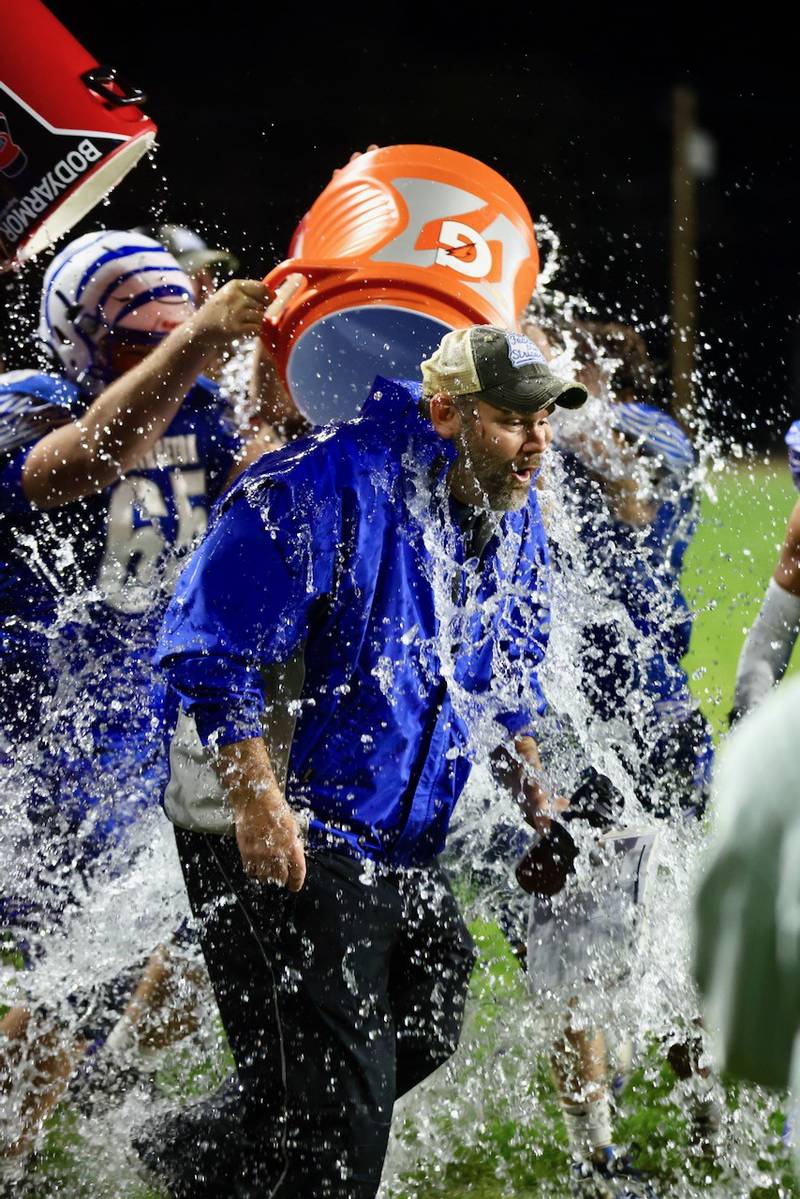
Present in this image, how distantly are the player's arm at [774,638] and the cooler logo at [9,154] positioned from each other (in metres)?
2.18

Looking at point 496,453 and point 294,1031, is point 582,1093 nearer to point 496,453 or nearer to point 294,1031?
point 294,1031

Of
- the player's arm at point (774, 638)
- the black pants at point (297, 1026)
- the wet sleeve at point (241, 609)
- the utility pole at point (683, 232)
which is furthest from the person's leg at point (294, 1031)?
the utility pole at point (683, 232)

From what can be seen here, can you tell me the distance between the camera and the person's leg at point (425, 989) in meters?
2.37

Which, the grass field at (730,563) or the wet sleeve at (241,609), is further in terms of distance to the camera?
the grass field at (730,563)

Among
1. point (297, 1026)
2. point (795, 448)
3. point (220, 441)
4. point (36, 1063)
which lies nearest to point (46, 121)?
point (220, 441)

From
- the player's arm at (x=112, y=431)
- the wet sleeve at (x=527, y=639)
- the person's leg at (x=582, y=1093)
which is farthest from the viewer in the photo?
the player's arm at (x=112, y=431)

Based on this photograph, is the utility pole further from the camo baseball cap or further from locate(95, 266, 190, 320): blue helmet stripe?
the camo baseball cap

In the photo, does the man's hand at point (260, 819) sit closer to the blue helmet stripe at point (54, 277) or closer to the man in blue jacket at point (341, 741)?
the man in blue jacket at point (341, 741)

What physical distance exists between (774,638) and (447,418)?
1.65m

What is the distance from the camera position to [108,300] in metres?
3.32

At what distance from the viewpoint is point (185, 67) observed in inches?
535

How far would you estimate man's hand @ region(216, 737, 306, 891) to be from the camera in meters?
2.06

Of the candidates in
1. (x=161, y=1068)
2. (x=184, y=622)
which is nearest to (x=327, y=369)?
(x=184, y=622)

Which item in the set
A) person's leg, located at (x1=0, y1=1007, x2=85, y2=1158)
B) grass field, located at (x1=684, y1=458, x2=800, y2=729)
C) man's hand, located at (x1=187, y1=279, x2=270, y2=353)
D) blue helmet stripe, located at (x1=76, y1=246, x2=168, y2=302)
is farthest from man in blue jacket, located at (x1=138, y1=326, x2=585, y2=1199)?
grass field, located at (x1=684, y1=458, x2=800, y2=729)
